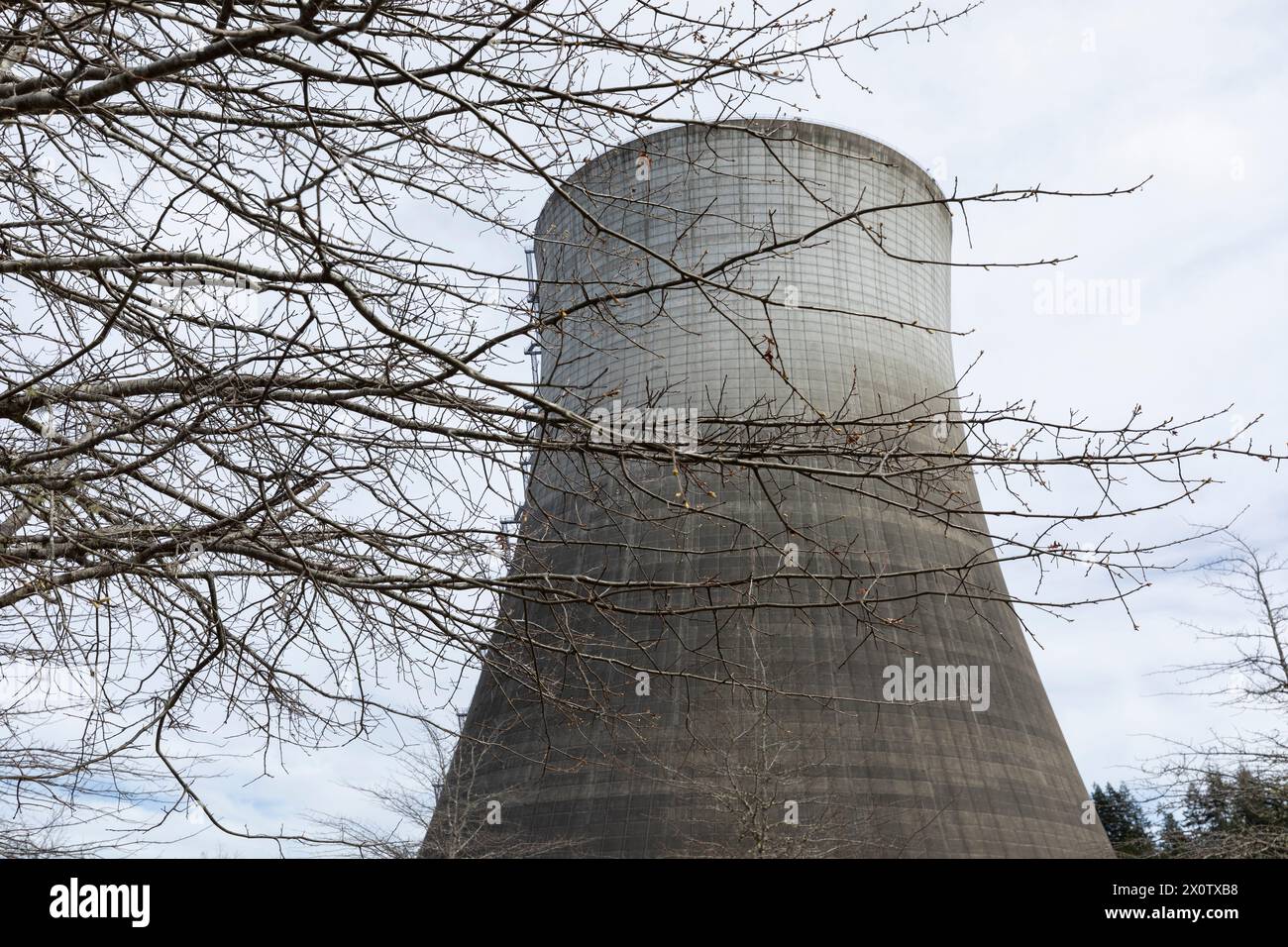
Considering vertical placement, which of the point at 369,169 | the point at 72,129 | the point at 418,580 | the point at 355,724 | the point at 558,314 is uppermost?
the point at 72,129

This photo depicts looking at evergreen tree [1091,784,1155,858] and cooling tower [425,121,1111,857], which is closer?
cooling tower [425,121,1111,857]

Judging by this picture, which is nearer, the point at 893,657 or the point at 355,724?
the point at 355,724

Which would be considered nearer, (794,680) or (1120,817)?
(794,680)

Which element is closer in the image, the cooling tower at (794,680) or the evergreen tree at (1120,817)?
the cooling tower at (794,680)

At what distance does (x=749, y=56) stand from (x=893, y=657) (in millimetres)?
10486

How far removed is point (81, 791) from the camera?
14.2ft

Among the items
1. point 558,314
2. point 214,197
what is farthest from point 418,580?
point 214,197

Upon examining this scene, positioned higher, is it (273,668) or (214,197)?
(214,197)
